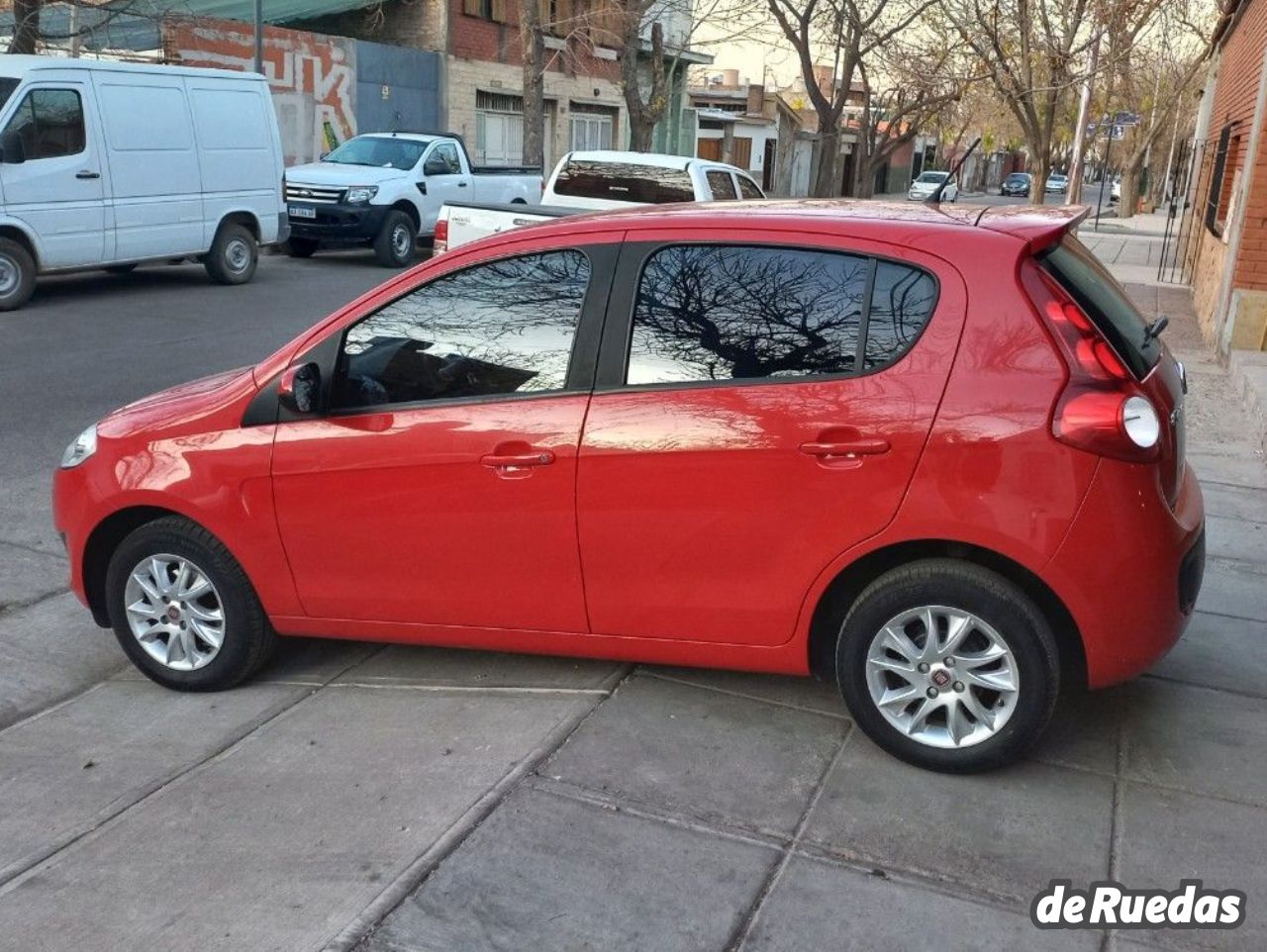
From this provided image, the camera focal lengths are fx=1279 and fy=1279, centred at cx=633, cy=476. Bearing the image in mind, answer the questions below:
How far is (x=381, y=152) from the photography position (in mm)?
19547

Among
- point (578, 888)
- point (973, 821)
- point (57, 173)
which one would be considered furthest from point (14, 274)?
point (973, 821)

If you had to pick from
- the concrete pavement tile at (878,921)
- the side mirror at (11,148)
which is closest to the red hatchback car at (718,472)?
the concrete pavement tile at (878,921)

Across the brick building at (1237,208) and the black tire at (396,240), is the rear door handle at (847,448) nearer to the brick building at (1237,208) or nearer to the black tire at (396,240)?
the brick building at (1237,208)

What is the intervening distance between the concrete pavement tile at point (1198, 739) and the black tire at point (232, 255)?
525 inches

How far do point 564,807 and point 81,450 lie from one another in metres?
2.32

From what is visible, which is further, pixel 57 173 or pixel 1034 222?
pixel 57 173

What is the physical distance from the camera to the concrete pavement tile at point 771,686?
434 centimetres

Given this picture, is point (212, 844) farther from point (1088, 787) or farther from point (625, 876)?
point (1088, 787)

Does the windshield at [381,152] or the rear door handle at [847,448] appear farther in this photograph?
the windshield at [381,152]

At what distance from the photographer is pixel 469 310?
4238mm

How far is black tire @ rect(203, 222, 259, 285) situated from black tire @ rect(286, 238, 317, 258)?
294 centimetres

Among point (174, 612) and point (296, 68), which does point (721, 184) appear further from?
point (296, 68)

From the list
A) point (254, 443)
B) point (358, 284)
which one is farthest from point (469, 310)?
point (358, 284)

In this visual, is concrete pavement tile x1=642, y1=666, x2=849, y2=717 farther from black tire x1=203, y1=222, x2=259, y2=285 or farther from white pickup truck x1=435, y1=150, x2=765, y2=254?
black tire x1=203, y1=222, x2=259, y2=285
